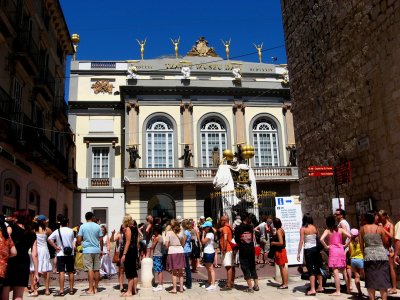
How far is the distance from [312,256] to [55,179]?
17410 mm

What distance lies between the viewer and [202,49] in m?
33.9

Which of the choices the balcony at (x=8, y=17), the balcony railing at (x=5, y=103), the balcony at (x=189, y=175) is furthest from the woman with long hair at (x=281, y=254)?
the balcony at (x=189, y=175)

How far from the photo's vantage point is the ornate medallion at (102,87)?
29922 millimetres

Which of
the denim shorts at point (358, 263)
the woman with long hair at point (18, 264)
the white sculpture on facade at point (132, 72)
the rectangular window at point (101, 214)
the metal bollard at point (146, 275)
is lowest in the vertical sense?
the metal bollard at point (146, 275)

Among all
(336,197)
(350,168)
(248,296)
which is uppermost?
(350,168)

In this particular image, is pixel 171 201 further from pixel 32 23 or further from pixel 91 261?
pixel 91 261

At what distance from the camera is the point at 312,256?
26.8 ft

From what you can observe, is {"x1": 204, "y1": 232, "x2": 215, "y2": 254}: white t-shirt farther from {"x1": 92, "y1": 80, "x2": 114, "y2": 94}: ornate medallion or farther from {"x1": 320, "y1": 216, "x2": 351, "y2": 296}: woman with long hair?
{"x1": 92, "y1": 80, "x2": 114, "y2": 94}: ornate medallion

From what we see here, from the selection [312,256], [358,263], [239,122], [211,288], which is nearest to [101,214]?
[239,122]

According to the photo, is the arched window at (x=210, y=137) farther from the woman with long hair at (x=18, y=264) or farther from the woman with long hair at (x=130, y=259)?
the woman with long hair at (x=18, y=264)

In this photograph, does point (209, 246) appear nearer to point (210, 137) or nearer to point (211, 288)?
point (211, 288)

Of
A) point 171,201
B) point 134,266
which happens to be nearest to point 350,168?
point 134,266

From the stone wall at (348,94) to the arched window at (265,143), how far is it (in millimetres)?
15720

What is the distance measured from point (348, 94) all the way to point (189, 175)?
1770 cm
